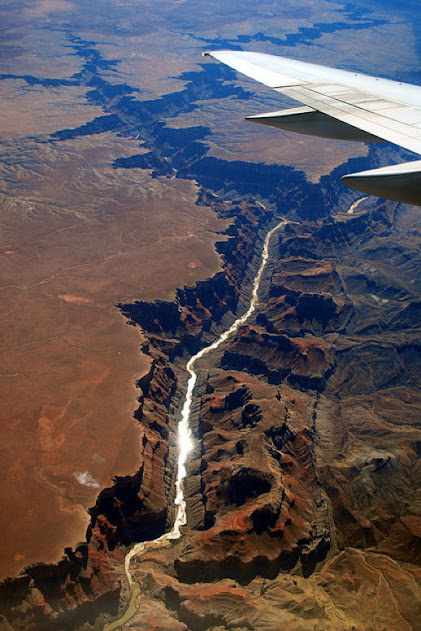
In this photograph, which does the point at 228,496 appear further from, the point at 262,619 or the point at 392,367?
the point at 392,367

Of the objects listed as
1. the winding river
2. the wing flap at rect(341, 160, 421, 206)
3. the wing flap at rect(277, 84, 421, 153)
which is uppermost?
the wing flap at rect(277, 84, 421, 153)

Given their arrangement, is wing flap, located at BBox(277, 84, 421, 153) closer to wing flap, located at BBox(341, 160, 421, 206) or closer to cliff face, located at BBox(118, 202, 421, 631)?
wing flap, located at BBox(341, 160, 421, 206)

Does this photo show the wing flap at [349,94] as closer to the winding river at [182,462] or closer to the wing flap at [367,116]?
the wing flap at [367,116]

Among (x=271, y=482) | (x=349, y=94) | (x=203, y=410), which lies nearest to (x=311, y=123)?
(x=349, y=94)

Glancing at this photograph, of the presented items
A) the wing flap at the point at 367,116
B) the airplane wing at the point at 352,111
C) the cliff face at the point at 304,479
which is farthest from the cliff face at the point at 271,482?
the wing flap at the point at 367,116

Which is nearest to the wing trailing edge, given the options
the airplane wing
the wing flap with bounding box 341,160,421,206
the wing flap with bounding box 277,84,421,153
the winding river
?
the airplane wing

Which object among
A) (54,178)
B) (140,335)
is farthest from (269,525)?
(54,178)

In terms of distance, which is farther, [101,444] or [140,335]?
[140,335]
